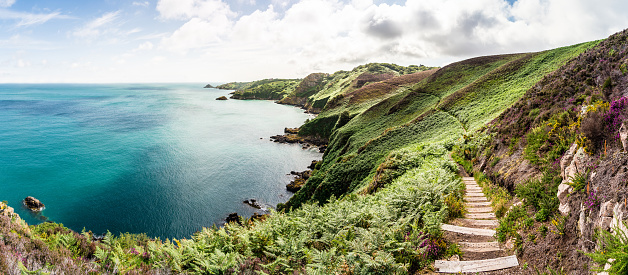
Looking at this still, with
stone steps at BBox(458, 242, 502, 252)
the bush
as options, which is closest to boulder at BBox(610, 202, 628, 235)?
the bush

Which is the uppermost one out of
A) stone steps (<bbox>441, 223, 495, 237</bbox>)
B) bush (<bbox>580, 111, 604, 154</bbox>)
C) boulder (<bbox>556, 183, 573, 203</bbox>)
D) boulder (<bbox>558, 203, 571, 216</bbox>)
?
bush (<bbox>580, 111, 604, 154</bbox>)

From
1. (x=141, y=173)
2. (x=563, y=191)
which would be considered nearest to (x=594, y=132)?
(x=563, y=191)

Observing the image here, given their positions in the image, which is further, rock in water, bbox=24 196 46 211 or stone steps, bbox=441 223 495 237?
rock in water, bbox=24 196 46 211

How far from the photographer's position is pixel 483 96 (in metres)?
49.9

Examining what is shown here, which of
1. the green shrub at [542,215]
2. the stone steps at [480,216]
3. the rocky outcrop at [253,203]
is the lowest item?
the rocky outcrop at [253,203]

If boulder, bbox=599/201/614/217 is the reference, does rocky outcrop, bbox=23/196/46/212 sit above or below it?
below

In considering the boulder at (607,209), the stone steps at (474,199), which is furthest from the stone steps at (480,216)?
the boulder at (607,209)

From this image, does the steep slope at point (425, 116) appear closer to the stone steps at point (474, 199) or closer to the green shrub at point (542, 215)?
the stone steps at point (474, 199)

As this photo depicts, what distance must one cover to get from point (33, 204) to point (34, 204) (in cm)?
19

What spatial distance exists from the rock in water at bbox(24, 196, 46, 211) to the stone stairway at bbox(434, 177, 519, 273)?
55.5 metres

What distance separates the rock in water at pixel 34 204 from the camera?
39734 millimetres

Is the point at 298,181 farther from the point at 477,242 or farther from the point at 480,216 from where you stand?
the point at 477,242

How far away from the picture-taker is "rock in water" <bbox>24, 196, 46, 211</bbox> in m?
39.7

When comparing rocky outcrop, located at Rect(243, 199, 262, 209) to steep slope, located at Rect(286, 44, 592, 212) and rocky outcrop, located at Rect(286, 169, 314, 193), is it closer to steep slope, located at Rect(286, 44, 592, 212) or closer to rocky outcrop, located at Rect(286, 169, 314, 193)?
steep slope, located at Rect(286, 44, 592, 212)
